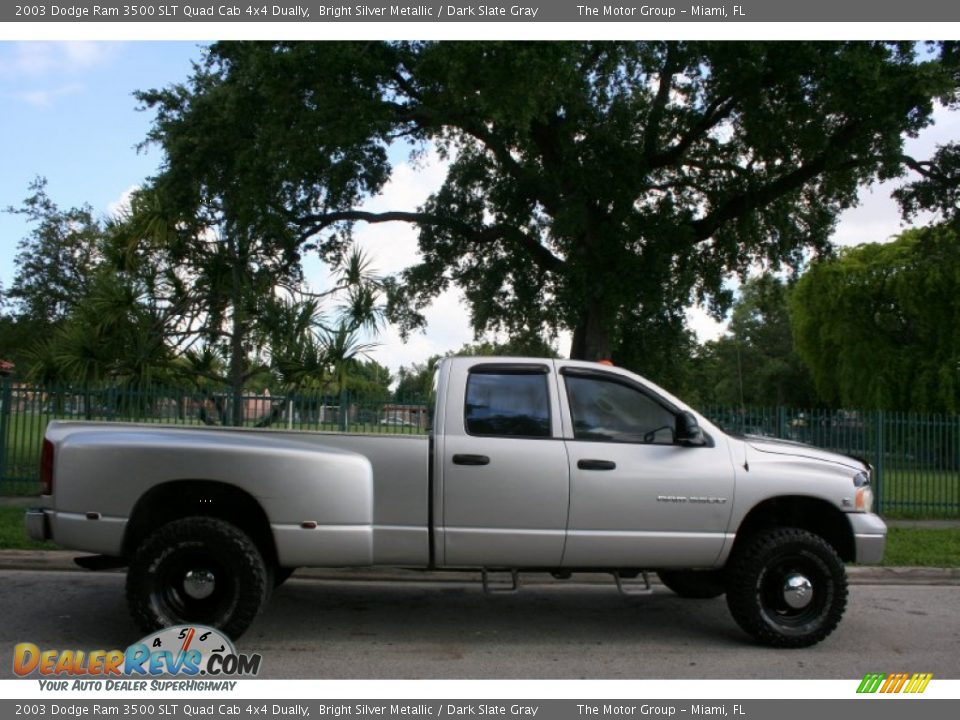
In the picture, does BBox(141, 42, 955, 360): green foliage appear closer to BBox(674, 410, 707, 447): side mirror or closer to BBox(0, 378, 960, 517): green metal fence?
BBox(0, 378, 960, 517): green metal fence

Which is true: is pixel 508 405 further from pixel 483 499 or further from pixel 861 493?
pixel 861 493

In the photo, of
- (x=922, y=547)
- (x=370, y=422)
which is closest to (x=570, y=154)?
(x=370, y=422)

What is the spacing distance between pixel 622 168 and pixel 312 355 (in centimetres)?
724

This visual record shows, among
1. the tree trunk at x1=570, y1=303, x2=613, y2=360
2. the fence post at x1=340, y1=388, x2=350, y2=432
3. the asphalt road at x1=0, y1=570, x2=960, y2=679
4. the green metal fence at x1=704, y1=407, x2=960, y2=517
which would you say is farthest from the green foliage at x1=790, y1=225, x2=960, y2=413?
the asphalt road at x1=0, y1=570, x2=960, y2=679

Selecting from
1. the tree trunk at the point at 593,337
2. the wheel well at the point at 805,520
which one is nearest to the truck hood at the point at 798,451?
the wheel well at the point at 805,520

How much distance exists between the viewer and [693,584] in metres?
7.45

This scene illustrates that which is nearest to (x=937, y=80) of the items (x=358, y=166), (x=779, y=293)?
(x=779, y=293)

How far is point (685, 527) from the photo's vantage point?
6086 mm

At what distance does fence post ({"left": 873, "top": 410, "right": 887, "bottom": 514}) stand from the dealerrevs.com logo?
11.7m

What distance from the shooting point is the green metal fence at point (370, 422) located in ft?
40.3

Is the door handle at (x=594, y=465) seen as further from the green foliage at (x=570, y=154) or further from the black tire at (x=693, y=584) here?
the green foliage at (x=570, y=154)

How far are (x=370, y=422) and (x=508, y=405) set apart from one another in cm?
628

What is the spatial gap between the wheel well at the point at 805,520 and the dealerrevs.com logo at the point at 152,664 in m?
3.62

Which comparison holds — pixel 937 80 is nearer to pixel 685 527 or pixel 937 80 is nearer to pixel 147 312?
pixel 685 527
